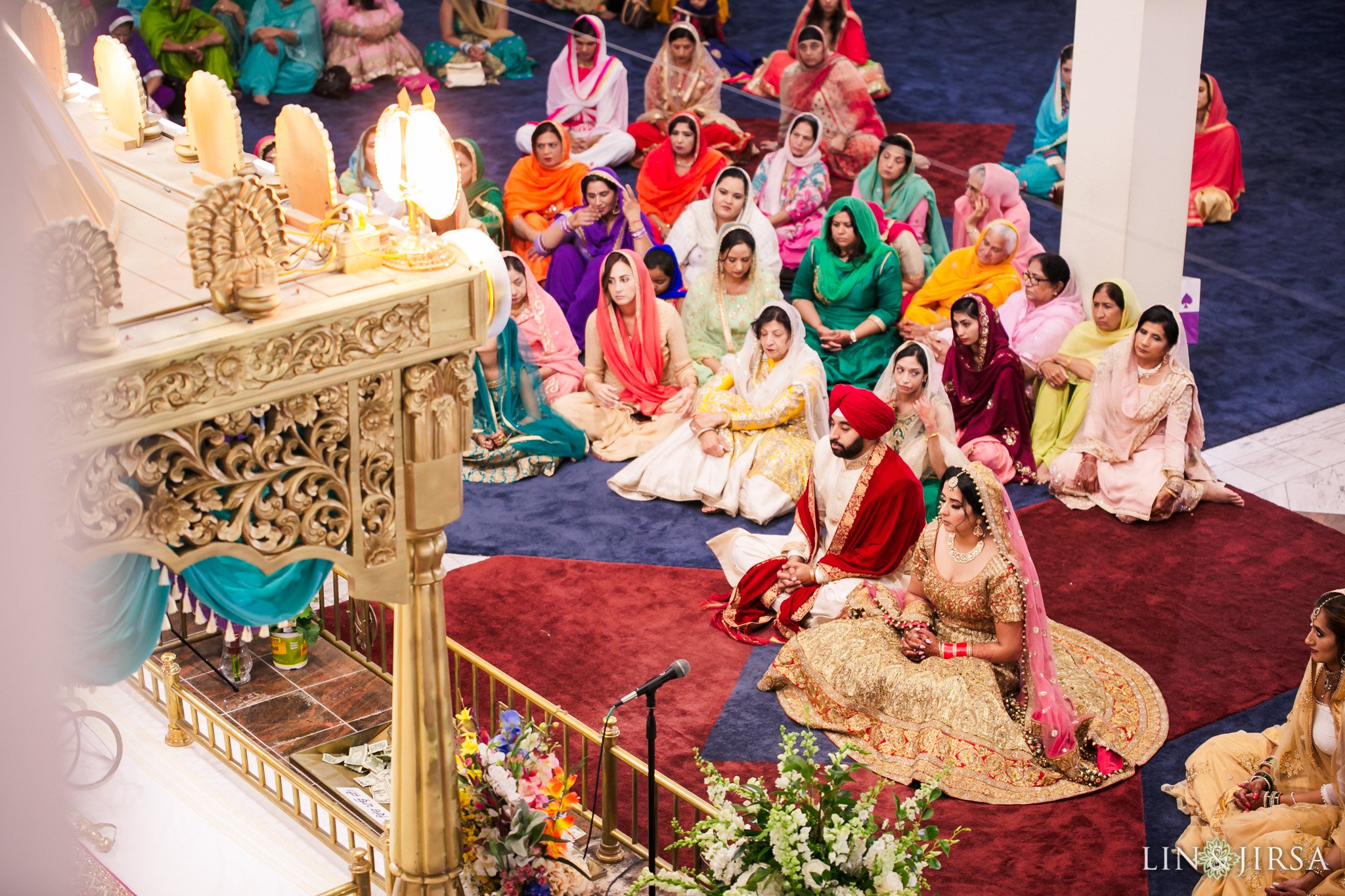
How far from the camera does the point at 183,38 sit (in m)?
11.2

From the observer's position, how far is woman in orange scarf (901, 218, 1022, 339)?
310 inches

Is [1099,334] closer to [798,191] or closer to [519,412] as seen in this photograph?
[798,191]

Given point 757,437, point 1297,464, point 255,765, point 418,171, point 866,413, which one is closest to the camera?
point 418,171

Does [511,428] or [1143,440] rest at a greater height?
[1143,440]

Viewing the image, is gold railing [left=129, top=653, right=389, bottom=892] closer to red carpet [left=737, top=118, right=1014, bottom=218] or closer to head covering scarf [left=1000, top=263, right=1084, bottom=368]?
head covering scarf [left=1000, top=263, right=1084, bottom=368]

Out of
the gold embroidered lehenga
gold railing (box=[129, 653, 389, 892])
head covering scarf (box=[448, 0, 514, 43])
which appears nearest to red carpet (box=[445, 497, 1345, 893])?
the gold embroidered lehenga

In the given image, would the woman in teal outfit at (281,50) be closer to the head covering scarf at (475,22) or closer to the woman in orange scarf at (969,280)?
the head covering scarf at (475,22)

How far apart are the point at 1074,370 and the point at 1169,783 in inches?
102

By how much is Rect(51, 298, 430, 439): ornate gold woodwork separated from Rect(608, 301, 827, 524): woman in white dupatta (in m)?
3.76

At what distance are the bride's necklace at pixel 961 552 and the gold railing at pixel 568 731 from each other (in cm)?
121

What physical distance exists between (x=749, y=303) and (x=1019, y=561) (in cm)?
302

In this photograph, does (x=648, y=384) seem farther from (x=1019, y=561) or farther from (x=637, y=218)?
(x=1019, y=561)

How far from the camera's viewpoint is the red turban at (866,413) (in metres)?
5.62

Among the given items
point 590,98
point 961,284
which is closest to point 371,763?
point 961,284
